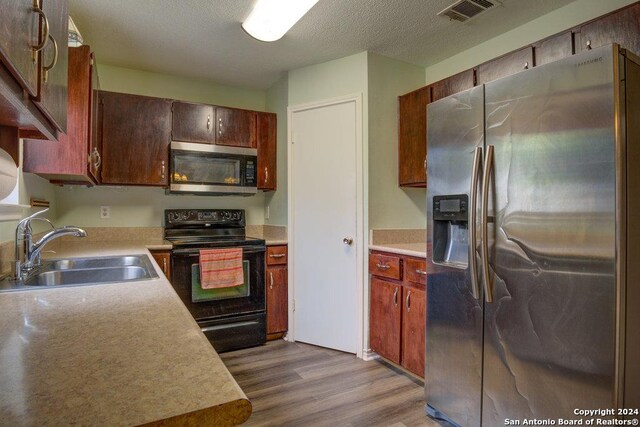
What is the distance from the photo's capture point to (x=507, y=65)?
7.07 ft

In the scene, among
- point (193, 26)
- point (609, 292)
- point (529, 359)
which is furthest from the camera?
point (193, 26)

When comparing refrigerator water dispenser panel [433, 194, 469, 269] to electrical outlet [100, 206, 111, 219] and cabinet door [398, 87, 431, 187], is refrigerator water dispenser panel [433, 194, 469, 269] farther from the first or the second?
electrical outlet [100, 206, 111, 219]

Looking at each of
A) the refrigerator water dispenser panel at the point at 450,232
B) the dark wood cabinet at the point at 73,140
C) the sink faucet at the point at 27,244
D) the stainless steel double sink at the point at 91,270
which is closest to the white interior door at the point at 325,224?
the refrigerator water dispenser panel at the point at 450,232

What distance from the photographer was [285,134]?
10.6 feet

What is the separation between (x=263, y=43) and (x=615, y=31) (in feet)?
6.84

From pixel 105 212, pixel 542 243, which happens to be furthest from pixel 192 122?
pixel 542 243

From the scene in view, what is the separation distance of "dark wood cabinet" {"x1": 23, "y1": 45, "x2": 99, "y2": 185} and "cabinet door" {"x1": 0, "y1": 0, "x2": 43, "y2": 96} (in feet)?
4.67

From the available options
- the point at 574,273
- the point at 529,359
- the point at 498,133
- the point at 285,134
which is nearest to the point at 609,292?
the point at 574,273

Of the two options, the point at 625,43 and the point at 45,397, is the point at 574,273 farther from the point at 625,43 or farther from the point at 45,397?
the point at 45,397

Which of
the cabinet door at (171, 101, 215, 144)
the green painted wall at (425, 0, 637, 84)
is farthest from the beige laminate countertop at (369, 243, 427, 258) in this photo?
the cabinet door at (171, 101, 215, 144)

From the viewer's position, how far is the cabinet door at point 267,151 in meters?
3.37

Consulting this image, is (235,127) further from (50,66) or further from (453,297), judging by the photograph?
(50,66)

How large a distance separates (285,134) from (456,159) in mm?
1800

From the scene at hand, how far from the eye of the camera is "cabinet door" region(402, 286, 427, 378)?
2.29 m
